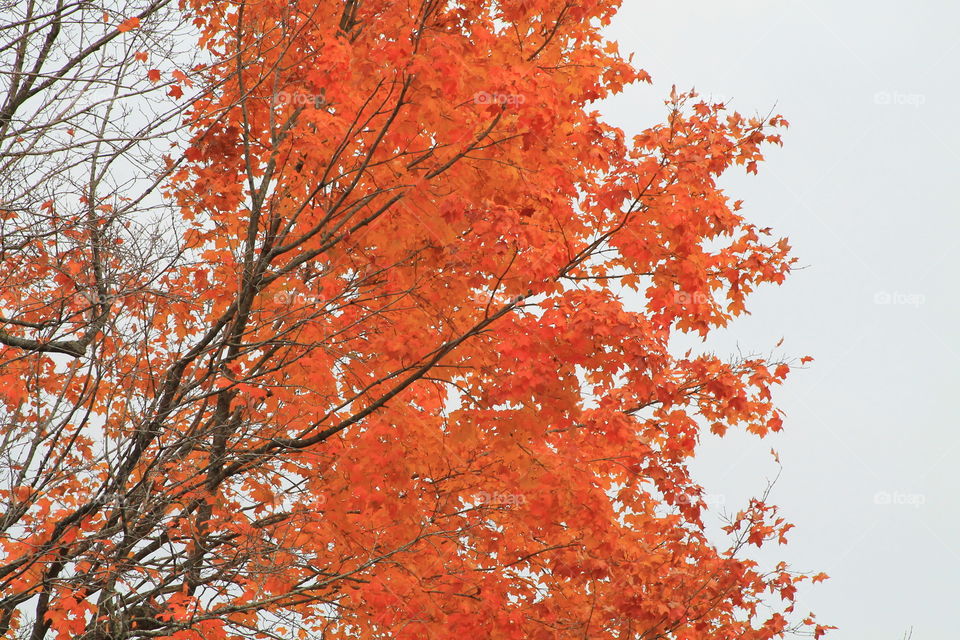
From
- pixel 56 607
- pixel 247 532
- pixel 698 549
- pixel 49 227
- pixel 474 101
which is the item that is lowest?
pixel 56 607

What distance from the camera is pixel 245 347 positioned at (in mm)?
6539

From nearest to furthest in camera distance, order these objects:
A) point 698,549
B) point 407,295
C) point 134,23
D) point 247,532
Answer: point 134,23, point 247,532, point 407,295, point 698,549

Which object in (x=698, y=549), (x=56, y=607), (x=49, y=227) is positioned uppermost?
(x=49, y=227)

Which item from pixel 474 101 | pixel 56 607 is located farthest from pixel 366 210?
pixel 56 607

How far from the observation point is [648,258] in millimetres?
7777

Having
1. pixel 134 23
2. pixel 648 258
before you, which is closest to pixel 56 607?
pixel 134 23

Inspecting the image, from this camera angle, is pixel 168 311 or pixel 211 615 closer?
pixel 211 615

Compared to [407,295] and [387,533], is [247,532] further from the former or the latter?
[407,295]

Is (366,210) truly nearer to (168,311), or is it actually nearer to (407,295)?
(407,295)

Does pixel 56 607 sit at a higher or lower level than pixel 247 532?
lower

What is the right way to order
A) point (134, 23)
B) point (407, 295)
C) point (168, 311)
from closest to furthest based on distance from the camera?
point (134, 23) < point (407, 295) < point (168, 311)

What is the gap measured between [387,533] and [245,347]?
7.26ft

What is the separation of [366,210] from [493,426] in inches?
84.1

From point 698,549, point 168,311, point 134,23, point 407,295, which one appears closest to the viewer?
point 134,23
